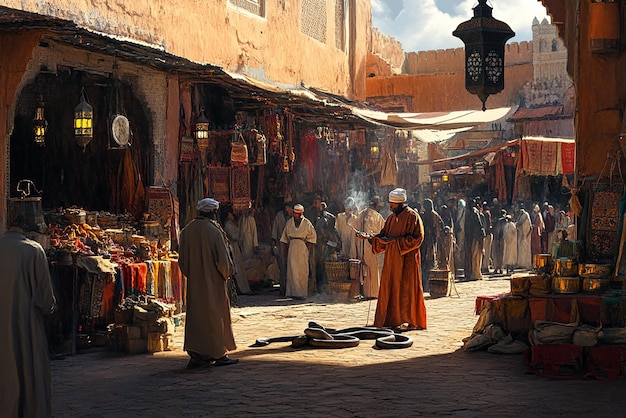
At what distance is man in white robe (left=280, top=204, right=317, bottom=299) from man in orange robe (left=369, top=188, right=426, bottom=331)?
4347mm

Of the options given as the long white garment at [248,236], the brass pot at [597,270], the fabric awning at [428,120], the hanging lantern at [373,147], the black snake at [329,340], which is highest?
the fabric awning at [428,120]

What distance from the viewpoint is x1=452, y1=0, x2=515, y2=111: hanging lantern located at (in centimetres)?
1073

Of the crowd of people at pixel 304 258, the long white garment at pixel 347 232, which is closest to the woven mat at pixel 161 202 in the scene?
the crowd of people at pixel 304 258

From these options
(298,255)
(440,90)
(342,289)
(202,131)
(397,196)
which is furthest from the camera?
(440,90)

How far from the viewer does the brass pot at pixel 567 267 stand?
30.7 ft

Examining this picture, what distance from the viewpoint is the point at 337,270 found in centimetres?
1587

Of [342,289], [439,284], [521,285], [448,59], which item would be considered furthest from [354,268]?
[448,59]

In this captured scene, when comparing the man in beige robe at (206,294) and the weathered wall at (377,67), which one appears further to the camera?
the weathered wall at (377,67)

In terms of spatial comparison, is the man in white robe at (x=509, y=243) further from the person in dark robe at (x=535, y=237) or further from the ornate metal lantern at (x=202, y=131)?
the ornate metal lantern at (x=202, y=131)

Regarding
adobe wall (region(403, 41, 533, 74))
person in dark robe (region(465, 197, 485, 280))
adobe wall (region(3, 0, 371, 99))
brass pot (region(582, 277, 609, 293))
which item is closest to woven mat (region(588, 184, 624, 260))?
brass pot (region(582, 277, 609, 293))

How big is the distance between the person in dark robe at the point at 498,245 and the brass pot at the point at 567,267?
12959mm

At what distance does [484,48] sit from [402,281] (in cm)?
286

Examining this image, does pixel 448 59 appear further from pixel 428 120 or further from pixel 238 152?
pixel 238 152

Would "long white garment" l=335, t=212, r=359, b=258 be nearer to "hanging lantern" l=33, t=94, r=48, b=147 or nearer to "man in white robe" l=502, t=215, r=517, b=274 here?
"man in white robe" l=502, t=215, r=517, b=274
